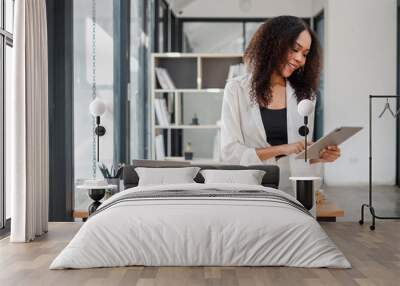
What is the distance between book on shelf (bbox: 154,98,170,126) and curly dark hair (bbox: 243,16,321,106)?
4.13 meters

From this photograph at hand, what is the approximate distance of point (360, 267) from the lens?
402 centimetres

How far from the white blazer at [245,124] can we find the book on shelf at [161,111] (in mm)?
3977

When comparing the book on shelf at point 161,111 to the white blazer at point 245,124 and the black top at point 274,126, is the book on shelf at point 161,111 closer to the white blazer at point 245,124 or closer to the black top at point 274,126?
the white blazer at point 245,124

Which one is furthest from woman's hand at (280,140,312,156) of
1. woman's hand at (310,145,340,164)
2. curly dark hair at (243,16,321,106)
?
curly dark hair at (243,16,321,106)

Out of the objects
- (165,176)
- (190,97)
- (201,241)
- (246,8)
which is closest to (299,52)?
(165,176)

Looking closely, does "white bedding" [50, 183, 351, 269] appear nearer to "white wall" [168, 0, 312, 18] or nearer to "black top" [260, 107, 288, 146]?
"black top" [260, 107, 288, 146]

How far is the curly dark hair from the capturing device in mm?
4746

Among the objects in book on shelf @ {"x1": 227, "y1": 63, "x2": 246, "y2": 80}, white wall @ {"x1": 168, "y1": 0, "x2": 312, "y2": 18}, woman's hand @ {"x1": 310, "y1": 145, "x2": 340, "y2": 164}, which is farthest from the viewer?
white wall @ {"x1": 168, "y1": 0, "x2": 312, "y2": 18}

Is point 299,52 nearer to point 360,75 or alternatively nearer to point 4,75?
point 4,75

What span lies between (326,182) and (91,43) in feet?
17.4

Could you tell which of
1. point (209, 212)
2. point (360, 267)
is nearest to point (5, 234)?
point (209, 212)

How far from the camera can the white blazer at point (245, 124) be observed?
16.4 feet

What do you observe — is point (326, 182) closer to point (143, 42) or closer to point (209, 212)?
point (143, 42)

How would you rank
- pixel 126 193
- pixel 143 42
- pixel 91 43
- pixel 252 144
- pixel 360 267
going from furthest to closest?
pixel 143 42, pixel 91 43, pixel 252 144, pixel 126 193, pixel 360 267
